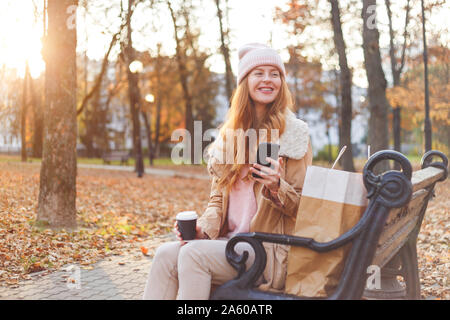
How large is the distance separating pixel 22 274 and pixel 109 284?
3.06 feet

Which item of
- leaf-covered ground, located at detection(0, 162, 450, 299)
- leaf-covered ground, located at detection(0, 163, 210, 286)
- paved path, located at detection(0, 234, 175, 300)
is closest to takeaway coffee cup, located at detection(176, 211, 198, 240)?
paved path, located at detection(0, 234, 175, 300)

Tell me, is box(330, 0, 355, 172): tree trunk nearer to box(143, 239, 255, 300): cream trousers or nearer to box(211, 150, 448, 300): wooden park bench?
box(211, 150, 448, 300): wooden park bench

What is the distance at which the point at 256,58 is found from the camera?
2.83 meters

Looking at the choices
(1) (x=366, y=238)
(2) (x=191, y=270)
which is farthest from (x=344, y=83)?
(1) (x=366, y=238)

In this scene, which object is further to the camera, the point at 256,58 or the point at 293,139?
the point at 256,58

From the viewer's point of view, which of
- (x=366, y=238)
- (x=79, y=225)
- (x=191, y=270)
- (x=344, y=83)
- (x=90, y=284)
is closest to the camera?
(x=366, y=238)

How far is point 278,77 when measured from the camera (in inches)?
112

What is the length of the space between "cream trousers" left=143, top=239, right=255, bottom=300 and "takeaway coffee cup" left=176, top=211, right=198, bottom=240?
0.14 m

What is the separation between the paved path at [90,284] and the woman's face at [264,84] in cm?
238

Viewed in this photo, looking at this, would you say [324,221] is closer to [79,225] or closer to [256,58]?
[256,58]

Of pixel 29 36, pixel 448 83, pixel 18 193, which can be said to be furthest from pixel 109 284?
pixel 448 83

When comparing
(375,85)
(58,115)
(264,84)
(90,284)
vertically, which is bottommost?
(90,284)

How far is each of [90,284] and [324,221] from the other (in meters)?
3.36
